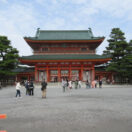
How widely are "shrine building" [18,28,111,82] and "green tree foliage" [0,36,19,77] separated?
77.9 inches

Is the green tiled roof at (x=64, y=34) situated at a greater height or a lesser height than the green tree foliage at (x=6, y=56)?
greater

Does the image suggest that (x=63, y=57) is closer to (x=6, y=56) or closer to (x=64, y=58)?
(x=64, y=58)

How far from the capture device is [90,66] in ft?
103

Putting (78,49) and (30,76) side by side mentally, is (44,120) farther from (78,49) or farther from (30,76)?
(30,76)

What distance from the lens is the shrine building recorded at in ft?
96.4

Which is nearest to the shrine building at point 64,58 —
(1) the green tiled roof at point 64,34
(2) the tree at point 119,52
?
(2) the tree at point 119,52

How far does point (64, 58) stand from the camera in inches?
1155

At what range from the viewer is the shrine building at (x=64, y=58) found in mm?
29375

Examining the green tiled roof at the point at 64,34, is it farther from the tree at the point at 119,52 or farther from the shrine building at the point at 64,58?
the tree at the point at 119,52

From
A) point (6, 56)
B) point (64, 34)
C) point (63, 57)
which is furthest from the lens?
point (64, 34)

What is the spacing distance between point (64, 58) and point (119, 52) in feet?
41.5

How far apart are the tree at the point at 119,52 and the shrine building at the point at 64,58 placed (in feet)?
8.02

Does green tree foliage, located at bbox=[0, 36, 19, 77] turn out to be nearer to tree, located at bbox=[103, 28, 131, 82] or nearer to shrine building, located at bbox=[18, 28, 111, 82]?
shrine building, located at bbox=[18, 28, 111, 82]

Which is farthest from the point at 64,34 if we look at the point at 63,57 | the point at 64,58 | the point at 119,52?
the point at 119,52
